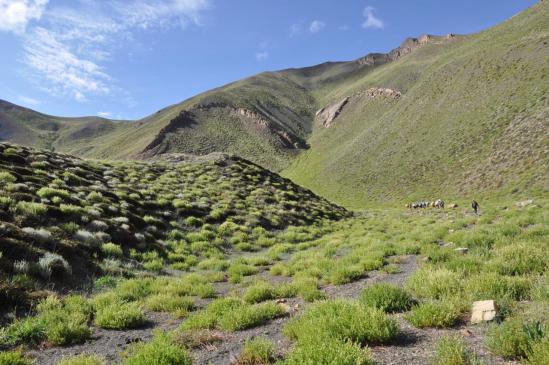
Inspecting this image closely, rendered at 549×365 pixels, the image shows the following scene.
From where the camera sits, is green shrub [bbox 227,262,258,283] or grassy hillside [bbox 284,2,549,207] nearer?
green shrub [bbox 227,262,258,283]

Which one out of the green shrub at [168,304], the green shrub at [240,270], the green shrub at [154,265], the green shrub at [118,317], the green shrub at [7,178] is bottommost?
the green shrub at [240,270]

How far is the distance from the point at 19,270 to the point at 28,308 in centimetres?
167

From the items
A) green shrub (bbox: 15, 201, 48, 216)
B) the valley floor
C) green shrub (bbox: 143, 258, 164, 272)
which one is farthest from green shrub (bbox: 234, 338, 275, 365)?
green shrub (bbox: 15, 201, 48, 216)

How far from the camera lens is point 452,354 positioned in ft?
13.2

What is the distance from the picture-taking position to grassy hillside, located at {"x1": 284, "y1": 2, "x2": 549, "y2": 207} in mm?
46156

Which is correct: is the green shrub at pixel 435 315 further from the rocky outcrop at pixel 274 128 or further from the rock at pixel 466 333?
the rocky outcrop at pixel 274 128

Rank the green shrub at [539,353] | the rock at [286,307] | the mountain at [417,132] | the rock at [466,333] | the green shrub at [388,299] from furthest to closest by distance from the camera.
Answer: the mountain at [417,132] → the rock at [286,307] → the green shrub at [388,299] → the rock at [466,333] → the green shrub at [539,353]

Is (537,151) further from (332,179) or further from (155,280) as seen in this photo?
(155,280)

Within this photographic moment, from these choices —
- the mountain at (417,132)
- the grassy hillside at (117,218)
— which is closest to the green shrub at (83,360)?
the grassy hillside at (117,218)

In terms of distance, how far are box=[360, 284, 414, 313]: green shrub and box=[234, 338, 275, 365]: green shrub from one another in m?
2.00

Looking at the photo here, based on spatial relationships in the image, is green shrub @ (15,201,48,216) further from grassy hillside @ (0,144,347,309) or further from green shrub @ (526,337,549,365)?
green shrub @ (526,337,549,365)

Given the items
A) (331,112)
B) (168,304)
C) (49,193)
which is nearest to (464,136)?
(49,193)

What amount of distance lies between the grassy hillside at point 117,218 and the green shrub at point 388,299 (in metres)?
7.29

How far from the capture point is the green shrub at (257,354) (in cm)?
480
